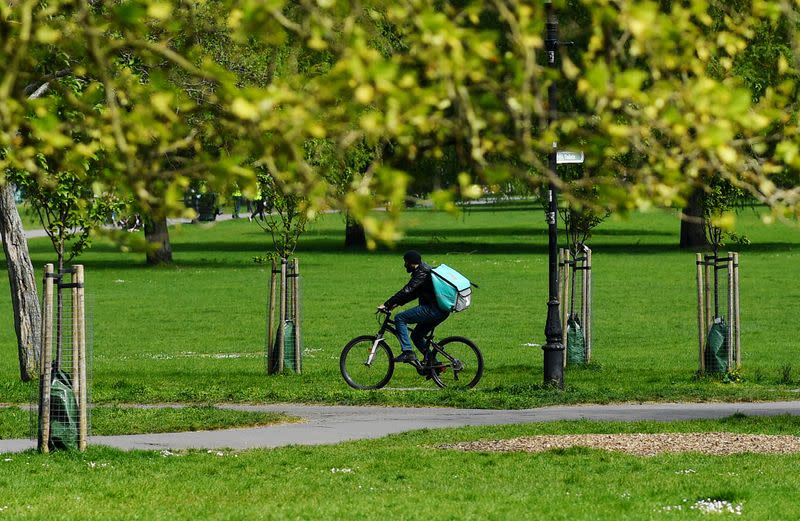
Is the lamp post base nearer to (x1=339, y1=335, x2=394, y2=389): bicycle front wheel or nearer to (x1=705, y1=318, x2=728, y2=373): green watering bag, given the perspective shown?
(x1=339, y1=335, x2=394, y2=389): bicycle front wheel

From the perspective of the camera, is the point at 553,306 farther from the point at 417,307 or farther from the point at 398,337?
the point at 398,337

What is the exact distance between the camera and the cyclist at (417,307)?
18.8m

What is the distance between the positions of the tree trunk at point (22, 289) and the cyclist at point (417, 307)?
5.22 metres

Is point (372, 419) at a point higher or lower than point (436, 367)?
lower

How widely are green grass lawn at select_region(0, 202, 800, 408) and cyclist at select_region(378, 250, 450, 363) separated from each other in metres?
0.62

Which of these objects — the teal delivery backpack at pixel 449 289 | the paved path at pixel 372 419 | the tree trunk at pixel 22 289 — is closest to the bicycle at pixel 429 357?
the teal delivery backpack at pixel 449 289

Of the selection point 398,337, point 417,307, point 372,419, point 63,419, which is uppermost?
point 417,307

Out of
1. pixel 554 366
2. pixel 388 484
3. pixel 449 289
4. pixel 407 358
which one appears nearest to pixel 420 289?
pixel 449 289

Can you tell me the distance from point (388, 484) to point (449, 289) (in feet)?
24.0

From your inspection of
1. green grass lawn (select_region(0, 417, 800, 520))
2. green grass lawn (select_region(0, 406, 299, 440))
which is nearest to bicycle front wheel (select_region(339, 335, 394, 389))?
green grass lawn (select_region(0, 406, 299, 440))

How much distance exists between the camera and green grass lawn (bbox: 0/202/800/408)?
1934 cm

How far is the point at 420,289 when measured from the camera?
19.0 meters

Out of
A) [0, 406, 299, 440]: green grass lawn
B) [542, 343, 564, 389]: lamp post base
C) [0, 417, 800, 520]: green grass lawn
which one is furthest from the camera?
[542, 343, 564, 389]: lamp post base

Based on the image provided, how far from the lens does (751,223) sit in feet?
271
